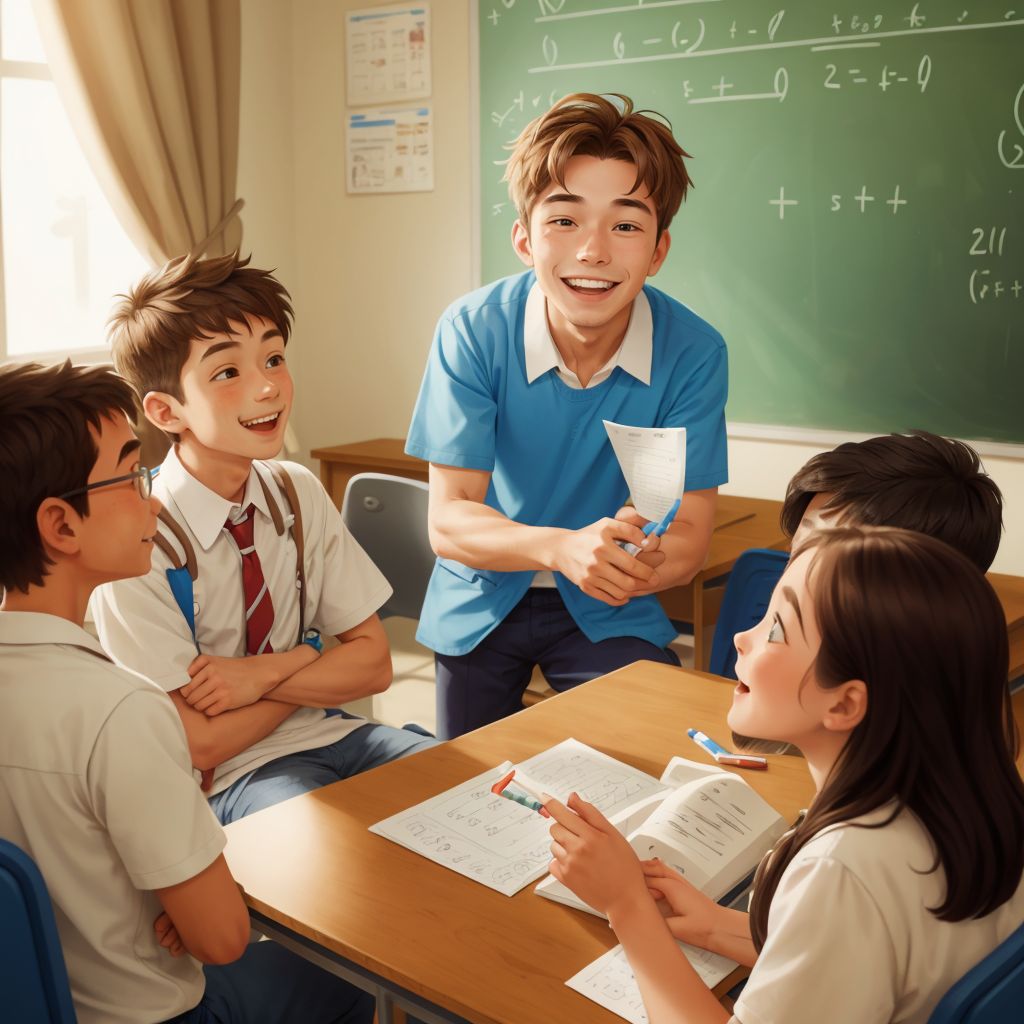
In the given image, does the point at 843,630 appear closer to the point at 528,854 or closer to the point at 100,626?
the point at 528,854

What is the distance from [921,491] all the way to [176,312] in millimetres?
1053

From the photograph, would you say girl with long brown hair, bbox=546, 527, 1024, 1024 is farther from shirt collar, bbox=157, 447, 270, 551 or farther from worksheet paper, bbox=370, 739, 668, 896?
shirt collar, bbox=157, 447, 270, 551

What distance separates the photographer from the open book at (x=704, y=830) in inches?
47.0

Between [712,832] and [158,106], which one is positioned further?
[158,106]

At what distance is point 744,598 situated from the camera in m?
1.96

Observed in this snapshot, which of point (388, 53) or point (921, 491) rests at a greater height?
point (388, 53)

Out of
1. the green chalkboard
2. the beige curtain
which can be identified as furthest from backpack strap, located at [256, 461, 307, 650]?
the beige curtain

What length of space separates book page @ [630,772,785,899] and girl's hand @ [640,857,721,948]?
1.3 inches

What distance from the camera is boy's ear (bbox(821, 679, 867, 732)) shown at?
93 centimetres

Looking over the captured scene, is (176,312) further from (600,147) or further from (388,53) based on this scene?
(388,53)

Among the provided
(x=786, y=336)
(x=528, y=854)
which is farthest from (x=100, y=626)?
(x=786, y=336)

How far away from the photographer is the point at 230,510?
172 centimetres

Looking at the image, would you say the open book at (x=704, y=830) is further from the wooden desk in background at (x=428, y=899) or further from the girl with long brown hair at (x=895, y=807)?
the girl with long brown hair at (x=895, y=807)

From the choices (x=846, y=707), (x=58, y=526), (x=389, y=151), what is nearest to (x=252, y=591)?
(x=58, y=526)
